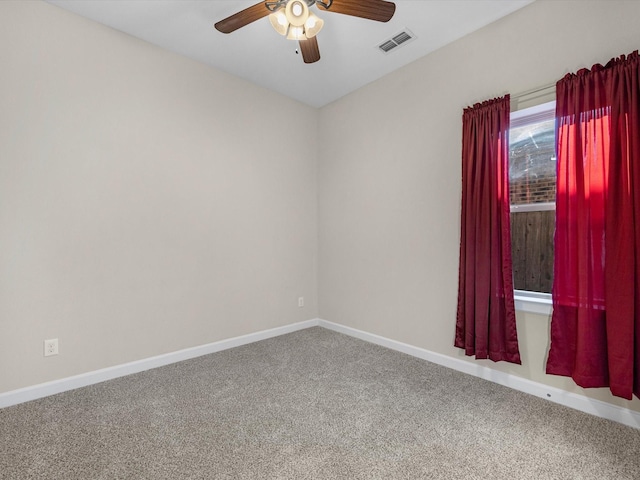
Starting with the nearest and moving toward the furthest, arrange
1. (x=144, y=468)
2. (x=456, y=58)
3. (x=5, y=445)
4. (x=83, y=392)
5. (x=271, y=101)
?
(x=144, y=468), (x=5, y=445), (x=83, y=392), (x=456, y=58), (x=271, y=101)

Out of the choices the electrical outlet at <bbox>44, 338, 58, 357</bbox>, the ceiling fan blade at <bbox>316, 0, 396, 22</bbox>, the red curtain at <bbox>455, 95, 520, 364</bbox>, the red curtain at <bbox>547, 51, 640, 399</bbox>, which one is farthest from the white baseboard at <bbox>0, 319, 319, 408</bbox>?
the ceiling fan blade at <bbox>316, 0, 396, 22</bbox>

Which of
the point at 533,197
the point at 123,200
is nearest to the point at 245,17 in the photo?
the point at 123,200

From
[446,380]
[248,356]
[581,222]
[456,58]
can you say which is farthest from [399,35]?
[248,356]

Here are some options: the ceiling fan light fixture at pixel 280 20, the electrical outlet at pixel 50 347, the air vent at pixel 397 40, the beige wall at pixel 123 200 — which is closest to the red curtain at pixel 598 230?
the air vent at pixel 397 40

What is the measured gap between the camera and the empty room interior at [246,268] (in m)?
1.73

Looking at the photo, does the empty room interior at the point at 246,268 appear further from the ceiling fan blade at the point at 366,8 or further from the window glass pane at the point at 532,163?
the ceiling fan blade at the point at 366,8

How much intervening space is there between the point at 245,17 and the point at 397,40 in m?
1.36

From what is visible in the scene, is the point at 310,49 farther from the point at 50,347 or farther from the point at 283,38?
the point at 50,347

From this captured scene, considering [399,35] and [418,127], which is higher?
[399,35]

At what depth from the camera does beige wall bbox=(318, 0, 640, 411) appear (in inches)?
82.8

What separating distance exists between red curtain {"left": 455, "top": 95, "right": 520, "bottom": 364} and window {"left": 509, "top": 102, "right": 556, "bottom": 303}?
0.69 feet

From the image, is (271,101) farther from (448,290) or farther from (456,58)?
(448,290)

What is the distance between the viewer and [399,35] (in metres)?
2.59

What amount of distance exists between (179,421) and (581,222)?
8.96 feet
